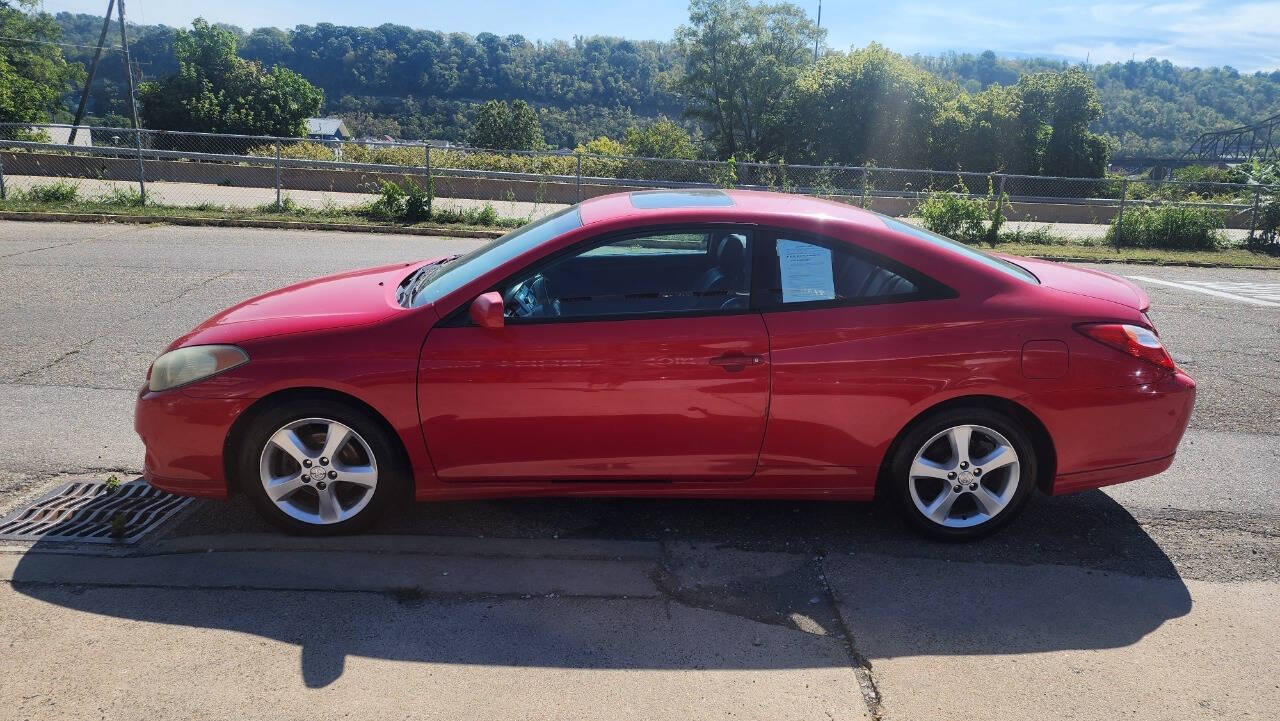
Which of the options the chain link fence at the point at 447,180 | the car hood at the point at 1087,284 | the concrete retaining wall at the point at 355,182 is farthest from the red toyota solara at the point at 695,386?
the concrete retaining wall at the point at 355,182

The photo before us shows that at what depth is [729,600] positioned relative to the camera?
3.61 metres

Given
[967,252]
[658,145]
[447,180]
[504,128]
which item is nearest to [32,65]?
[504,128]

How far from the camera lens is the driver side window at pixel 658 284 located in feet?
12.8

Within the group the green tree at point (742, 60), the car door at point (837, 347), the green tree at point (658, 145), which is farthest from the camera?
the green tree at point (742, 60)

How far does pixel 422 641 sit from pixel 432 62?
83173mm

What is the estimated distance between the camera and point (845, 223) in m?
4.03

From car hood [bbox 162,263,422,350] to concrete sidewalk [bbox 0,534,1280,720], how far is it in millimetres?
919

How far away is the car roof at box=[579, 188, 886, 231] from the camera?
160 inches

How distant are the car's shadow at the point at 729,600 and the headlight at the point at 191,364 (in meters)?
0.70

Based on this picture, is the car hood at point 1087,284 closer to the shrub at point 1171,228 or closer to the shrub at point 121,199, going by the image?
the shrub at point 1171,228

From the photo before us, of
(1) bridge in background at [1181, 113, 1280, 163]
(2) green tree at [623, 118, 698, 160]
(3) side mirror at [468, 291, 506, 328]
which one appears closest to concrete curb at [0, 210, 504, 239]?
(3) side mirror at [468, 291, 506, 328]

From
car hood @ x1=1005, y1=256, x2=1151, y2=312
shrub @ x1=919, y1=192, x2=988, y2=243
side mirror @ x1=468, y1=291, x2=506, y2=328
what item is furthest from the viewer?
shrub @ x1=919, y1=192, x2=988, y2=243

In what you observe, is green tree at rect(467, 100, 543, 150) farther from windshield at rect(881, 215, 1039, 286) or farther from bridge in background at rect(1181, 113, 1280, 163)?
windshield at rect(881, 215, 1039, 286)

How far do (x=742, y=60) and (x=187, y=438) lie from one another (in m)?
54.1
